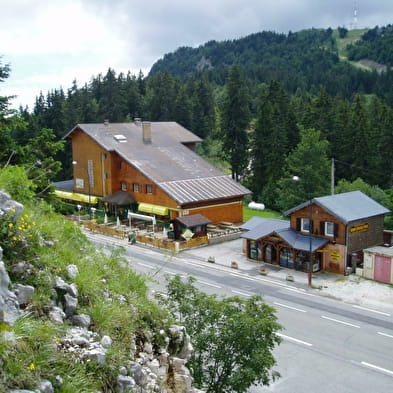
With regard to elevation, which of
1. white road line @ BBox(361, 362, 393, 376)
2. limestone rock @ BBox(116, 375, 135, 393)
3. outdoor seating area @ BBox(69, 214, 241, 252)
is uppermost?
limestone rock @ BBox(116, 375, 135, 393)

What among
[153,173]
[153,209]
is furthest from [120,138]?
[153,209]

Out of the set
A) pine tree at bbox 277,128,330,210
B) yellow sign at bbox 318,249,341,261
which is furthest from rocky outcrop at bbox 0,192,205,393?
pine tree at bbox 277,128,330,210

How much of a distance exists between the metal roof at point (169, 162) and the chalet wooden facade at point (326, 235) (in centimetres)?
1161

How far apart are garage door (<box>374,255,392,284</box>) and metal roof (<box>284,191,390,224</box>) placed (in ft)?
10.4

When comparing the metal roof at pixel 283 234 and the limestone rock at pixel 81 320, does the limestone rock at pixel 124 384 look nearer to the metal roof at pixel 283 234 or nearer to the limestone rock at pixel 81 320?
the limestone rock at pixel 81 320

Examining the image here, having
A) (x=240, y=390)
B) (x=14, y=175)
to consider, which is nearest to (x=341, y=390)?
(x=240, y=390)

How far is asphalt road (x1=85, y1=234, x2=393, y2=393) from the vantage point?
19.3 m

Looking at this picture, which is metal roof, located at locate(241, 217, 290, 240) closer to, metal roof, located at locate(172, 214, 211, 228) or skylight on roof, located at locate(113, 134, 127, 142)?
metal roof, located at locate(172, 214, 211, 228)

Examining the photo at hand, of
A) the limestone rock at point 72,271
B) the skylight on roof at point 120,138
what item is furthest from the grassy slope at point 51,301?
the skylight on roof at point 120,138

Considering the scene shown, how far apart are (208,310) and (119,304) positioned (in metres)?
6.08

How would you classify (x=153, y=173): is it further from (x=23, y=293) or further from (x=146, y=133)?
(x=23, y=293)

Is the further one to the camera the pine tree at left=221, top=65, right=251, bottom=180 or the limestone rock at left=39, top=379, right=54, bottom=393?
the pine tree at left=221, top=65, right=251, bottom=180

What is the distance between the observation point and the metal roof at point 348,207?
34.0 m

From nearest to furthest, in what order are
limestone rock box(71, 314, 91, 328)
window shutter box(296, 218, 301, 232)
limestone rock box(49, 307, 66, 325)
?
limestone rock box(49, 307, 66, 325) < limestone rock box(71, 314, 91, 328) < window shutter box(296, 218, 301, 232)
